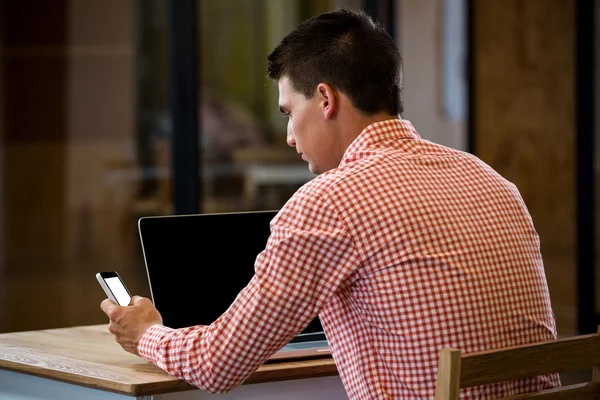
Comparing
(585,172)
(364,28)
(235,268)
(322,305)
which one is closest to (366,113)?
(364,28)

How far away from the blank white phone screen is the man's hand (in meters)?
0.06

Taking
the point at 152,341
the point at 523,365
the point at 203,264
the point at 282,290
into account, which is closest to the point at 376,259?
the point at 282,290

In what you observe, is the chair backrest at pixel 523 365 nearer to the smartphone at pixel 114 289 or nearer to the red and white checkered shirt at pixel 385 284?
the red and white checkered shirt at pixel 385 284

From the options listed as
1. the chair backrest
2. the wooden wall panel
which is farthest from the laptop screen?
the wooden wall panel

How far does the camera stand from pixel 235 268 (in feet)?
7.74

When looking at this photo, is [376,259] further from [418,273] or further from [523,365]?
[523,365]

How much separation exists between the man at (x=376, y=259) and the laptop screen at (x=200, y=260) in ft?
0.91

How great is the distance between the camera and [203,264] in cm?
231

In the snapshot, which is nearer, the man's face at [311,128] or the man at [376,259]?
the man at [376,259]

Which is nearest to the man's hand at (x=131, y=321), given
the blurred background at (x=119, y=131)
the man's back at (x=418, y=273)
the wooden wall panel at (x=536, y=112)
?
the man's back at (x=418, y=273)

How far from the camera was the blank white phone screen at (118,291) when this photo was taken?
2131mm

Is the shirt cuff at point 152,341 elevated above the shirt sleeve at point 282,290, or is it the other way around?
the shirt sleeve at point 282,290

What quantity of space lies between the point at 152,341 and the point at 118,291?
0.22 m

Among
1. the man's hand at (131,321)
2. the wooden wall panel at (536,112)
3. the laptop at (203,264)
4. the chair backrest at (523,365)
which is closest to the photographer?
the chair backrest at (523,365)
